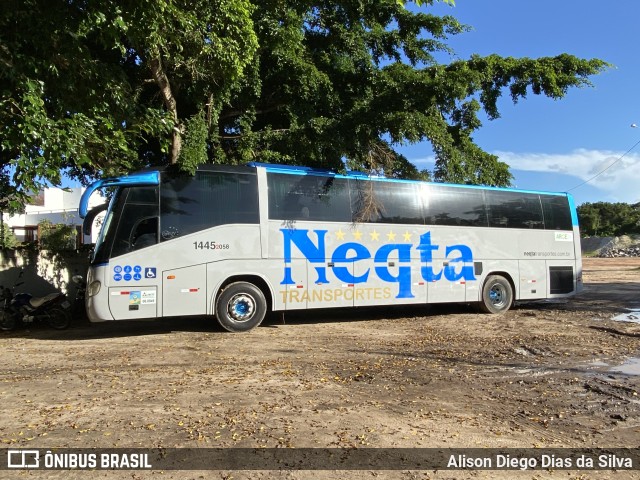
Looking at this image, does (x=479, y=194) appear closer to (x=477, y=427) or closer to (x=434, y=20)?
(x=434, y=20)

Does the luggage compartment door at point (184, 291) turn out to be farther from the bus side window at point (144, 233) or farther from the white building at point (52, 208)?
the white building at point (52, 208)

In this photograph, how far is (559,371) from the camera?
653cm

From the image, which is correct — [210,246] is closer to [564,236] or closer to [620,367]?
[620,367]

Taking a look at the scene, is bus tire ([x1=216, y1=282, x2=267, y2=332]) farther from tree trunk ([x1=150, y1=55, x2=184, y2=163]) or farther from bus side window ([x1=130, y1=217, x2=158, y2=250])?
tree trunk ([x1=150, y1=55, x2=184, y2=163])

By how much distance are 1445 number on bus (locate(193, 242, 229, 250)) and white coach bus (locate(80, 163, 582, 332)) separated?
0.02m

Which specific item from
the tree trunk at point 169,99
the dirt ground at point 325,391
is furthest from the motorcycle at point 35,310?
the tree trunk at point 169,99

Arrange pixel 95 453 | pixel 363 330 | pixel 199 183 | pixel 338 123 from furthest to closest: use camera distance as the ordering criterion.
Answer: pixel 338 123 → pixel 363 330 → pixel 199 183 → pixel 95 453

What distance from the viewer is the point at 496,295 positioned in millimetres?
13062

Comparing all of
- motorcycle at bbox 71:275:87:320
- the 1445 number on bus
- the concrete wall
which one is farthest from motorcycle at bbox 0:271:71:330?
the 1445 number on bus

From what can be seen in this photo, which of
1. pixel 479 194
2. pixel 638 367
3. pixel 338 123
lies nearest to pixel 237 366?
pixel 638 367

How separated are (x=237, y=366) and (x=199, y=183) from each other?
4.23 metres

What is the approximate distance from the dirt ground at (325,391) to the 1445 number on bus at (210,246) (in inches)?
66.7

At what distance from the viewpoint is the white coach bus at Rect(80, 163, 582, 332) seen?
9.08 meters

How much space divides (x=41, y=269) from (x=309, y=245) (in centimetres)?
767
